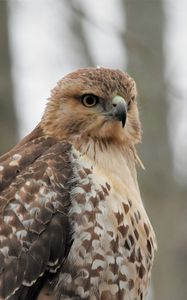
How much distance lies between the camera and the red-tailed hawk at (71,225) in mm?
7531

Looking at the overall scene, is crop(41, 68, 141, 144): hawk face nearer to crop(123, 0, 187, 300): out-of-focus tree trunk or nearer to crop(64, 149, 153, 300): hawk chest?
crop(64, 149, 153, 300): hawk chest

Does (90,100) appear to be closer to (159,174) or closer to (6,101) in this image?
(6,101)

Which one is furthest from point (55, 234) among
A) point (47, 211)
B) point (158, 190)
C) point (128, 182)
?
point (158, 190)

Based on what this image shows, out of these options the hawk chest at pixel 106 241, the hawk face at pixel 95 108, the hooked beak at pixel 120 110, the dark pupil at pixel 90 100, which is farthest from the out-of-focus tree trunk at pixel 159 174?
the hawk chest at pixel 106 241

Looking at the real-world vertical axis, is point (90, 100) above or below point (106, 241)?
above

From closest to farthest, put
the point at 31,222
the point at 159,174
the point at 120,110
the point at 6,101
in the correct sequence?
1. the point at 31,222
2. the point at 120,110
3. the point at 6,101
4. the point at 159,174

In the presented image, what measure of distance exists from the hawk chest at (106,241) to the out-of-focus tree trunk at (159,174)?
3.57 metres

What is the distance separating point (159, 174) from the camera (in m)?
11.8

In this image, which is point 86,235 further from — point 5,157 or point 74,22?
point 74,22

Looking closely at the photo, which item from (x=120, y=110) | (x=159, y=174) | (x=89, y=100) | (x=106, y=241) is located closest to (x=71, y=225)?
(x=106, y=241)

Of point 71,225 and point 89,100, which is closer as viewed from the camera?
point 71,225

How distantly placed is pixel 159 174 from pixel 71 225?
4.19 m

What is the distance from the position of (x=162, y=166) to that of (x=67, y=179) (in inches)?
160

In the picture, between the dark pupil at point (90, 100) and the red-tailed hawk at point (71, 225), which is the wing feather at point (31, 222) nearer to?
the red-tailed hawk at point (71, 225)
